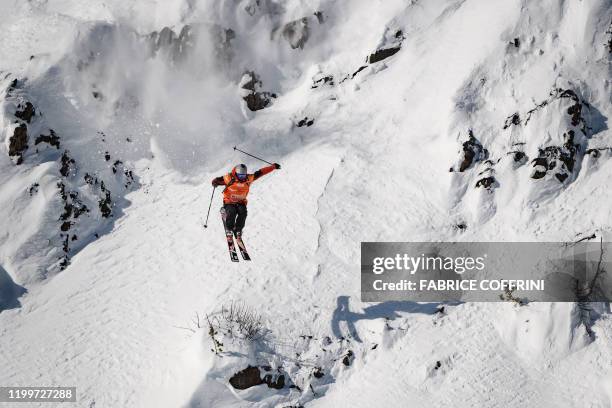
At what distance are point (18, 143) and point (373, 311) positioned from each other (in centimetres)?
1590

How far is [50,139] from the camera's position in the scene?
2136cm

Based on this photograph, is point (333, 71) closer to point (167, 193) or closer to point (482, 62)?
point (482, 62)

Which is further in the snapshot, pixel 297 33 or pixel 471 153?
pixel 297 33

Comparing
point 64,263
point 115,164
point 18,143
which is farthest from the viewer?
point 115,164

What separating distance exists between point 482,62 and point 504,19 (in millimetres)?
2120

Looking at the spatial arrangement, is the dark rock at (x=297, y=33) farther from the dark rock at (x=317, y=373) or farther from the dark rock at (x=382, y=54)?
the dark rock at (x=317, y=373)

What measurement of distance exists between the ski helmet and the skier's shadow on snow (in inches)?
211

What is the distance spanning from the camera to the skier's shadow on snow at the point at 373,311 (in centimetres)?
1619

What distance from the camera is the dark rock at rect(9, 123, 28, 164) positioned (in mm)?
20516

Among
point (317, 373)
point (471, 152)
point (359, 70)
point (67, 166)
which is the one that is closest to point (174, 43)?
point (67, 166)

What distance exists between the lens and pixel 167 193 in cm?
2100

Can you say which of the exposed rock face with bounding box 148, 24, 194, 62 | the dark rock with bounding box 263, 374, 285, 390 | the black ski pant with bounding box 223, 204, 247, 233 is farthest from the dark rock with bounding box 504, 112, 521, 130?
the exposed rock face with bounding box 148, 24, 194, 62

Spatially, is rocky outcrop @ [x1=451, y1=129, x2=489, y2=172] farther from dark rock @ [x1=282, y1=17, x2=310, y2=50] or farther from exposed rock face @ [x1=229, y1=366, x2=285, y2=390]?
dark rock @ [x1=282, y1=17, x2=310, y2=50]

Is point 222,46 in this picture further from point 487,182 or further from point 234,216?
point 487,182
